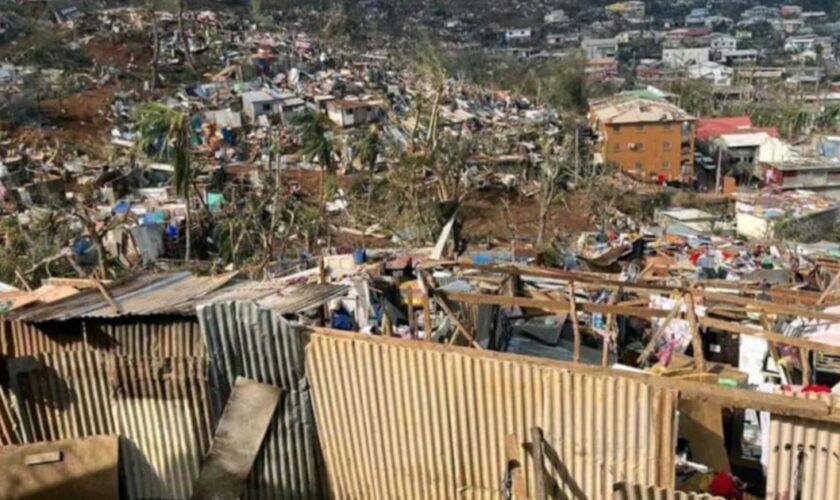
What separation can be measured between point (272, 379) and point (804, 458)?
247cm

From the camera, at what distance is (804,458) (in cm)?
319

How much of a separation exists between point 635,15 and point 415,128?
99917mm

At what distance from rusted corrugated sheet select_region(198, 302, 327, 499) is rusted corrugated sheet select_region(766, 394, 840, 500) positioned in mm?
2175

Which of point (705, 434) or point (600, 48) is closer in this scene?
point (705, 434)

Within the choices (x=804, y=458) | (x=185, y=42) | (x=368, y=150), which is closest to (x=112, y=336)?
(x=804, y=458)

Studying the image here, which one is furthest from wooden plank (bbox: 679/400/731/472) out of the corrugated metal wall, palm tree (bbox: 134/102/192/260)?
palm tree (bbox: 134/102/192/260)

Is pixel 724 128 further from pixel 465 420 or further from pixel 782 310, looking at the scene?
pixel 465 420

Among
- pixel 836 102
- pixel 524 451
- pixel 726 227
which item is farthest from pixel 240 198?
pixel 836 102

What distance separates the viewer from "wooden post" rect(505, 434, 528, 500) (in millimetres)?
3572

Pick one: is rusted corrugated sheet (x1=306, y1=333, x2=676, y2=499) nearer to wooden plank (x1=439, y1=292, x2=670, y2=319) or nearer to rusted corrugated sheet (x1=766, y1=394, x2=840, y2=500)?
rusted corrugated sheet (x1=766, y1=394, x2=840, y2=500)

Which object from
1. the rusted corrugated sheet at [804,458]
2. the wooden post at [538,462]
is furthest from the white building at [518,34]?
the rusted corrugated sheet at [804,458]

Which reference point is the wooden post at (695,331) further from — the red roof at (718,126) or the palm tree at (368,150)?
the red roof at (718,126)

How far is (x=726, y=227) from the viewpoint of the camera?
2298 centimetres

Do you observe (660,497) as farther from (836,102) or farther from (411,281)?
(836,102)
